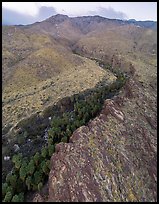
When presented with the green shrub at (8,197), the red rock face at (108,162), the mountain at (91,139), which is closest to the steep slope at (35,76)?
the mountain at (91,139)

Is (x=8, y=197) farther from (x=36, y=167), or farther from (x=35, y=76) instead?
(x=35, y=76)

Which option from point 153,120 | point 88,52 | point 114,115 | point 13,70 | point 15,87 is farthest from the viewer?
point 88,52

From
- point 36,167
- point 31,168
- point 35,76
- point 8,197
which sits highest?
point 31,168

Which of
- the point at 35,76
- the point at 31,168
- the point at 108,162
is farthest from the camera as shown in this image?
the point at 35,76

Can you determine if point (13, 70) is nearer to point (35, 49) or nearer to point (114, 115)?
point (35, 49)

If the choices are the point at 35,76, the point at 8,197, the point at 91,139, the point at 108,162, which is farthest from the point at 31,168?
the point at 35,76

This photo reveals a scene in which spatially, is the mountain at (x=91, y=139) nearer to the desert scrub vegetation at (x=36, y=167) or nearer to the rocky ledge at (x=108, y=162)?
the rocky ledge at (x=108, y=162)

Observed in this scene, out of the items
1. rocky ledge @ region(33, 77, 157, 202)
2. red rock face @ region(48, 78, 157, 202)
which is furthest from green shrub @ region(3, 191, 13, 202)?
red rock face @ region(48, 78, 157, 202)

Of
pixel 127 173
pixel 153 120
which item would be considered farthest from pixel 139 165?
pixel 153 120
